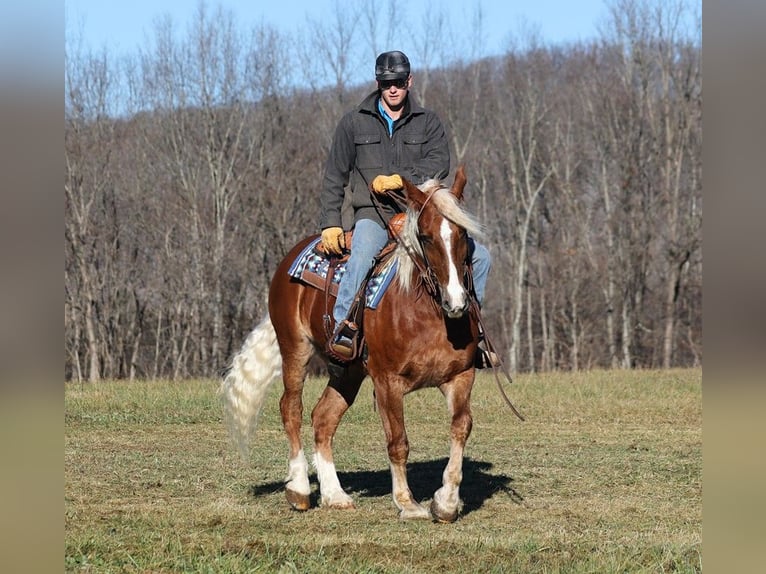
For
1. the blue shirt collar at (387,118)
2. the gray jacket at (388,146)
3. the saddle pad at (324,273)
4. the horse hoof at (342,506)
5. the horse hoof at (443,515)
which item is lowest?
the horse hoof at (342,506)

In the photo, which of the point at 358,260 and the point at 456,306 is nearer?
the point at 456,306

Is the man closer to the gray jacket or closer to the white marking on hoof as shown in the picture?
the gray jacket

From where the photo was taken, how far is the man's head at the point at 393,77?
742 centimetres

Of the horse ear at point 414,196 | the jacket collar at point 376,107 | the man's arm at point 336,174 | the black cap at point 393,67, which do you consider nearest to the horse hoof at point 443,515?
the horse ear at point 414,196

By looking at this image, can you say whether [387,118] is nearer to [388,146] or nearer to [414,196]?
[388,146]

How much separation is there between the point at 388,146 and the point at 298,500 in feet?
9.02

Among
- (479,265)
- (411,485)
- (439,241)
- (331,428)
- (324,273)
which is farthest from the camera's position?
(411,485)

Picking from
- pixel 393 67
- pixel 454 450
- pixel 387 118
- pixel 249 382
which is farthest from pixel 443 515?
pixel 393 67

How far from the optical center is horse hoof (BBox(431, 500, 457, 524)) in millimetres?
6962

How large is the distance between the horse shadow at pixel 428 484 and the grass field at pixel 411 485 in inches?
1.0

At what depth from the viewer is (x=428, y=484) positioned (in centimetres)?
893

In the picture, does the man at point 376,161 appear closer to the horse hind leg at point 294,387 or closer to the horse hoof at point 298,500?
the horse hind leg at point 294,387
